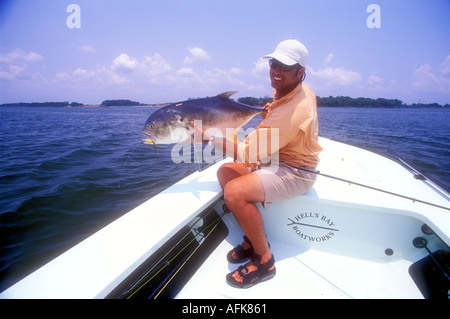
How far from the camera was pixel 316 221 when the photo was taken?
2.51 meters

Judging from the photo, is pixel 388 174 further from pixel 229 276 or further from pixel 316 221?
pixel 229 276

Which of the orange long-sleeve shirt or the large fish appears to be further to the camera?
the large fish

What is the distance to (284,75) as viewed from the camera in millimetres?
2102

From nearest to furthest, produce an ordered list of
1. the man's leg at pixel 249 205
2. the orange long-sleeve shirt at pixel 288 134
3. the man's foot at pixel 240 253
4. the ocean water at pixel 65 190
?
the orange long-sleeve shirt at pixel 288 134 → the man's leg at pixel 249 205 → the man's foot at pixel 240 253 → the ocean water at pixel 65 190

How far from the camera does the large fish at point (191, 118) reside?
277cm

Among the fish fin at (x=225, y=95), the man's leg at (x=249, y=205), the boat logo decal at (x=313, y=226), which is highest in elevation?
the fish fin at (x=225, y=95)

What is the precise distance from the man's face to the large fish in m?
0.67

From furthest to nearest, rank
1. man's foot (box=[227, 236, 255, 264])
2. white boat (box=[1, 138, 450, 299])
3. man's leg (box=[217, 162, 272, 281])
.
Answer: man's foot (box=[227, 236, 255, 264])
man's leg (box=[217, 162, 272, 281])
white boat (box=[1, 138, 450, 299])

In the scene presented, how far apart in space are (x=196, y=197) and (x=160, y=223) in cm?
57

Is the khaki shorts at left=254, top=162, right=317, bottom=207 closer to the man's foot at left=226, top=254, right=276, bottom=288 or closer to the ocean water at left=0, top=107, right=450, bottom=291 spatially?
the man's foot at left=226, top=254, right=276, bottom=288

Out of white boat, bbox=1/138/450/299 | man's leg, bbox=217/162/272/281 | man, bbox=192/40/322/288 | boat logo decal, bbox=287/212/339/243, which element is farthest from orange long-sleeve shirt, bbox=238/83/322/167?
boat logo decal, bbox=287/212/339/243

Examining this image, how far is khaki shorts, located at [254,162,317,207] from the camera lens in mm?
2119

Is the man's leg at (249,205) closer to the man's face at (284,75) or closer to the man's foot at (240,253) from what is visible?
the man's foot at (240,253)

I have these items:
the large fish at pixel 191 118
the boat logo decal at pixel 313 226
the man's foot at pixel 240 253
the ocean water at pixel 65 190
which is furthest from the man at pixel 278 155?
the ocean water at pixel 65 190
